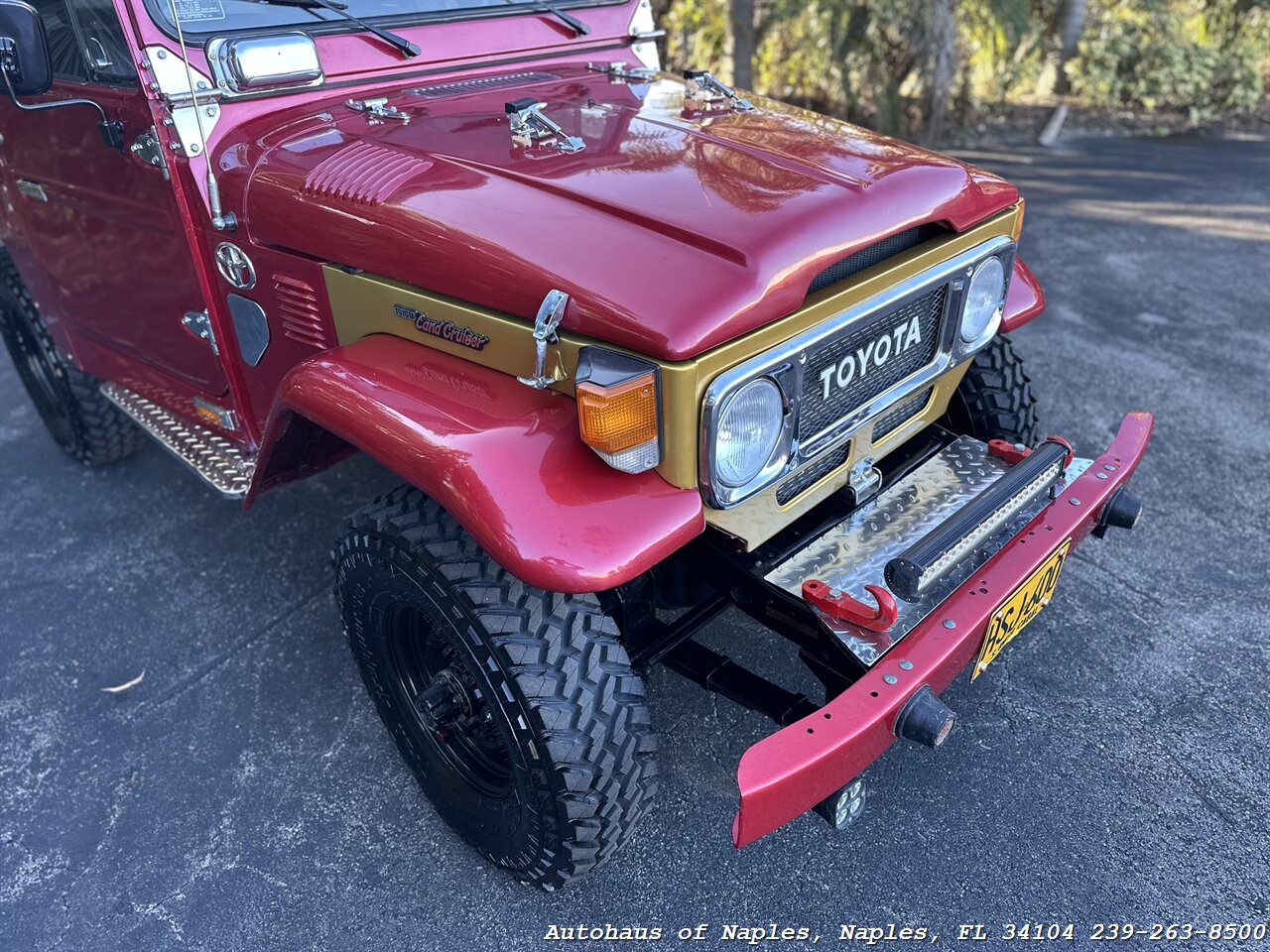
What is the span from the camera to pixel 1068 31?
8.95 meters

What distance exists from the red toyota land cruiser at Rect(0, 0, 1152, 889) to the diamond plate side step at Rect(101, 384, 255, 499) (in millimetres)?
35

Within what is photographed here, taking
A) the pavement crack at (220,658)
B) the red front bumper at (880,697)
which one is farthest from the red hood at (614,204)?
the pavement crack at (220,658)

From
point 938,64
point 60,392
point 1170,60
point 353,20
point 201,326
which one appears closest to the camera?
point 353,20

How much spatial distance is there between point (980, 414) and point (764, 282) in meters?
1.31

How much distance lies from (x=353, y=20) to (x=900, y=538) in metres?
2.02

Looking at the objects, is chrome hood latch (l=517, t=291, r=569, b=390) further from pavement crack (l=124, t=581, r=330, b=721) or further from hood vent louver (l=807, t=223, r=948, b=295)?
pavement crack (l=124, t=581, r=330, b=721)

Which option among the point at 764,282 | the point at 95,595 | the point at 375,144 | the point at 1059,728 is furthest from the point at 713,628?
the point at 95,595

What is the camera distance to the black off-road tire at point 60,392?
353cm

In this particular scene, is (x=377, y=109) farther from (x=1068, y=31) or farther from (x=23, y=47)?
(x=1068, y=31)

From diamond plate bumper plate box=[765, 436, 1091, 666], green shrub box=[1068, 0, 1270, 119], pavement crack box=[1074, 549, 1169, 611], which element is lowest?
pavement crack box=[1074, 549, 1169, 611]

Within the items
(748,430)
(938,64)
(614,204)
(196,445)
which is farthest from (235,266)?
(938,64)

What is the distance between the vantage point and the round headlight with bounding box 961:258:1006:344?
216cm

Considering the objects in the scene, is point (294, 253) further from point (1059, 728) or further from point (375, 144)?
point (1059, 728)

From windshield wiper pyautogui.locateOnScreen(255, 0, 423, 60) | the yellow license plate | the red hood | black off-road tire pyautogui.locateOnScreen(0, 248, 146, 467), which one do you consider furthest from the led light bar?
black off-road tire pyautogui.locateOnScreen(0, 248, 146, 467)
